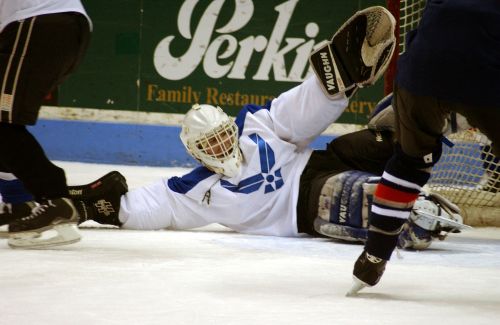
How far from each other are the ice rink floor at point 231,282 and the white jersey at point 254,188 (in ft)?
0.24

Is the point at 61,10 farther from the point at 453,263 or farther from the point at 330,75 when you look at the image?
the point at 453,263

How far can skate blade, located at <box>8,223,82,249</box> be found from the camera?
127 inches

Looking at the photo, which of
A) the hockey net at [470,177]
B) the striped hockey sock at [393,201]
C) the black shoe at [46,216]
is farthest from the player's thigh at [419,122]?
the hockey net at [470,177]

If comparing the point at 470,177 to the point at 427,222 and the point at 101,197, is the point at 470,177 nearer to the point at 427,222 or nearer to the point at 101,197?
the point at 427,222

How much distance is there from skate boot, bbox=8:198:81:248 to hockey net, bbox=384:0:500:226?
1.98m

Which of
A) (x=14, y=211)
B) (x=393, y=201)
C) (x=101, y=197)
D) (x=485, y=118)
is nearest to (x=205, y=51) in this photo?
(x=101, y=197)

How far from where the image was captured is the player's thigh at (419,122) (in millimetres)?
2408

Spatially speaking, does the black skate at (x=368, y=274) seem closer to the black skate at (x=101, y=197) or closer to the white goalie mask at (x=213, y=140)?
the white goalie mask at (x=213, y=140)

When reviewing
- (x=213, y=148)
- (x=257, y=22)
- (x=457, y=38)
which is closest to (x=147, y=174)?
(x=257, y=22)

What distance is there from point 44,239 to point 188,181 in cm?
68

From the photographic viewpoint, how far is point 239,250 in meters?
3.39

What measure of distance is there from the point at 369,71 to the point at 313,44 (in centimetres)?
327

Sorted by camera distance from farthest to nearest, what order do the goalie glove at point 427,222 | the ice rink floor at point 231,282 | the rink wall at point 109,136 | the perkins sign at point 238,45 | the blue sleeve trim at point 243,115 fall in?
the rink wall at point 109,136 < the perkins sign at point 238,45 < the blue sleeve trim at point 243,115 < the goalie glove at point 427,222 < the ice rink floor at point 231,282

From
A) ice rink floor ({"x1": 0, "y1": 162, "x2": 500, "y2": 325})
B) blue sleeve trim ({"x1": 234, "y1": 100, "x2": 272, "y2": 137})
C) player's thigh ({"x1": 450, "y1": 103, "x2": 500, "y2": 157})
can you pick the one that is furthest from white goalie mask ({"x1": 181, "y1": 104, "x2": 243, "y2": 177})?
player's thigh ({"x1": 450, "y1": 103, "x2": 500, "y2": 157})
